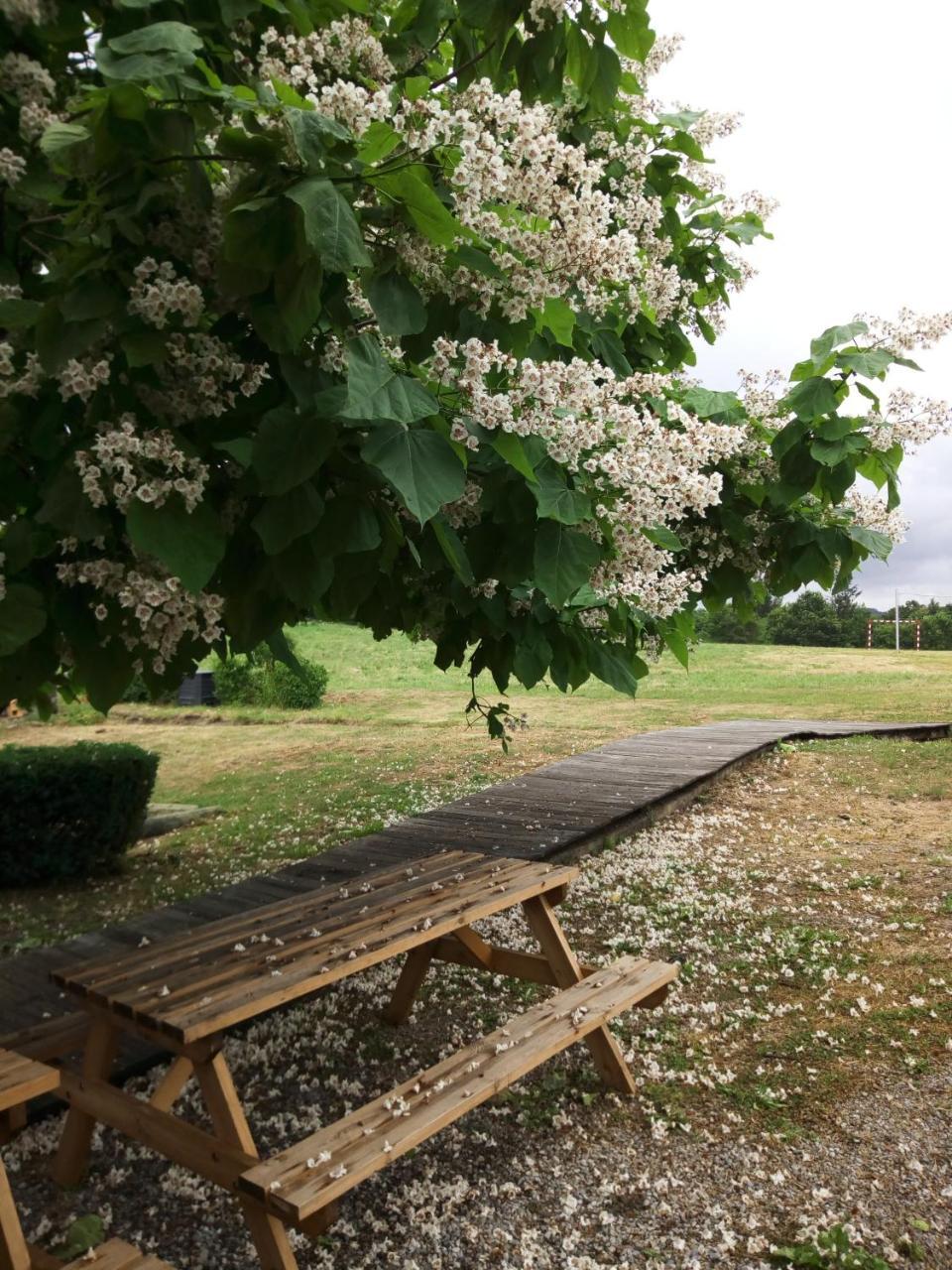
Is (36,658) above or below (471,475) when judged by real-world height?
A: below

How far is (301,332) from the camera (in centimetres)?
175

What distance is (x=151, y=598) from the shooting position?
6.52 feet

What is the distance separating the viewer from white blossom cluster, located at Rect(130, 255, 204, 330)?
1.77m

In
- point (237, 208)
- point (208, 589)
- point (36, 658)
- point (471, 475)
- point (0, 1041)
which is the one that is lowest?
point (0, 1041)

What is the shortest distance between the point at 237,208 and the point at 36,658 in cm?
147

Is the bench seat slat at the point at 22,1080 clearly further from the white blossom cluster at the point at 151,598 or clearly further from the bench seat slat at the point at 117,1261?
the white blossom cluster at the point at 151,598

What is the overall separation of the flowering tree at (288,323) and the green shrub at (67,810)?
14.5ft

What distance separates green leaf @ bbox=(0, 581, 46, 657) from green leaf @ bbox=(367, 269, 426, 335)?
0.92m

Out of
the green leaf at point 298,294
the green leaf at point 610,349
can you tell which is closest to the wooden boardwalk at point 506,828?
the green leaf at point 298,294

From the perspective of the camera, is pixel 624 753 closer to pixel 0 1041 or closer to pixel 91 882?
pixel 91 882

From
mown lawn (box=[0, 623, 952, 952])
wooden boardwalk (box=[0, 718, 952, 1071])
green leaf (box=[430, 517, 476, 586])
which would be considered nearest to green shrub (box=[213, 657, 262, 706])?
mown lawn (box=[0, 623, 952, 952])

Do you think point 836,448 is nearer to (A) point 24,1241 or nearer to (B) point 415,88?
(B) point 415,88

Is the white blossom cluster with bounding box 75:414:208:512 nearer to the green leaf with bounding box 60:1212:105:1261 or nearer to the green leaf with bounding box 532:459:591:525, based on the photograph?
the green leaf with bounding box 532:459:591:525

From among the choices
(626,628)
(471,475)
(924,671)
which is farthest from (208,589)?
(924,671)
